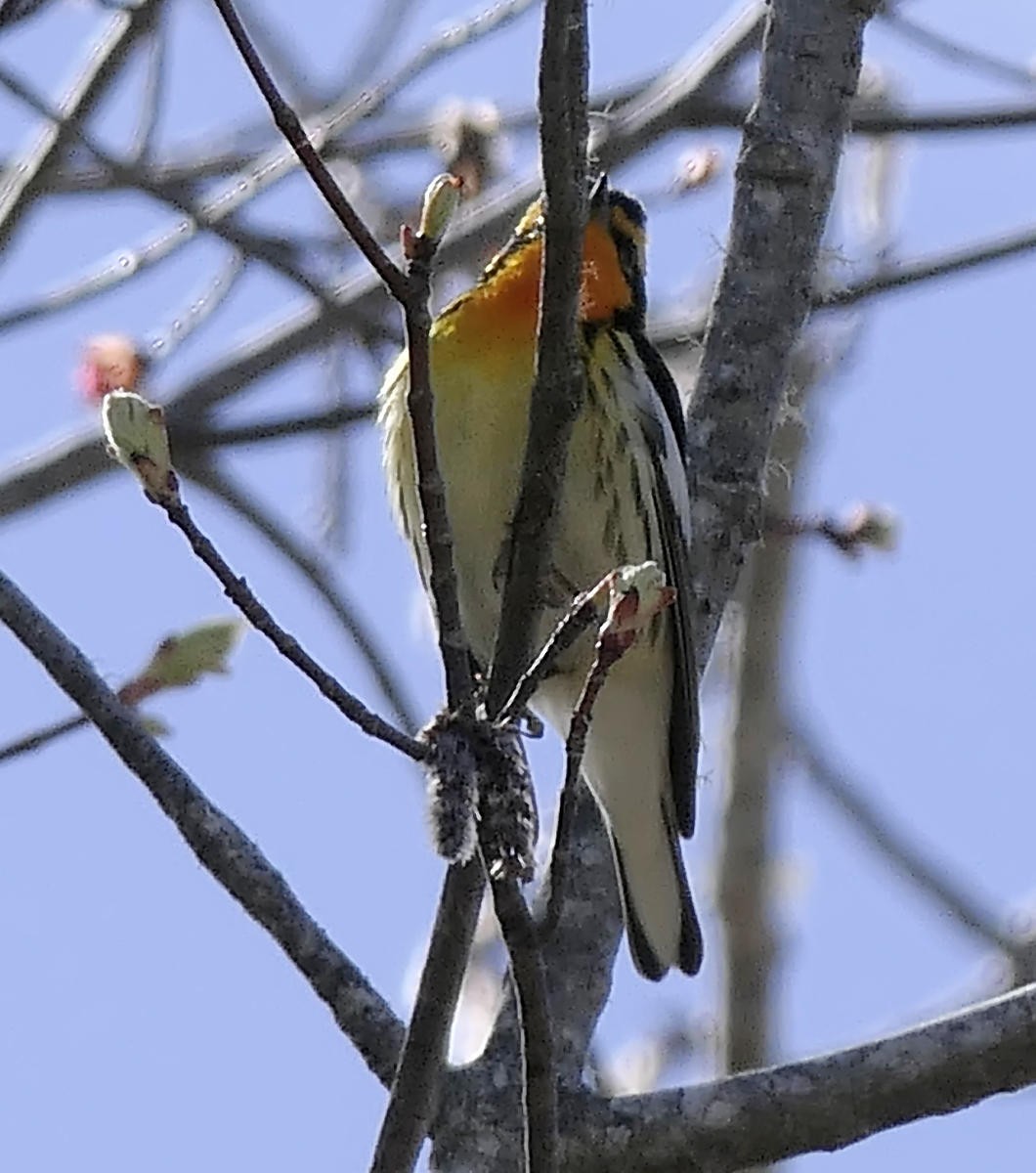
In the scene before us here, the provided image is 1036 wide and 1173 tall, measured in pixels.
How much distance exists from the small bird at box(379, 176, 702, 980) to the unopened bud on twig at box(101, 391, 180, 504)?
1478 millimetres

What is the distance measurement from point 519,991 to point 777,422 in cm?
166

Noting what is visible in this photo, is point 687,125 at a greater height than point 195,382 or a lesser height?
greater

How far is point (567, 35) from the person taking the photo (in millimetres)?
1971

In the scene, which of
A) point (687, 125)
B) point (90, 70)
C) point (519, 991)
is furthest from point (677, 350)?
point (519, 991)

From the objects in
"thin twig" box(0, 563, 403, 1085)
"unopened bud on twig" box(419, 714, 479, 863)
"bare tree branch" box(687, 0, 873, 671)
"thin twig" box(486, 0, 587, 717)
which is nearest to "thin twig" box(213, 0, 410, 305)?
"thin twig" box(486, 0, 587, 717)

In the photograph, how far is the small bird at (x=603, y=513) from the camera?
12.1 ft

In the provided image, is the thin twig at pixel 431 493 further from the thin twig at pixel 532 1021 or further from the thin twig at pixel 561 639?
the thin twig at pixel 532 1021

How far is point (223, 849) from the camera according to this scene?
2789 millimetres

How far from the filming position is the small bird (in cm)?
370

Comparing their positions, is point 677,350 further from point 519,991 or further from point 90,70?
point 519,991

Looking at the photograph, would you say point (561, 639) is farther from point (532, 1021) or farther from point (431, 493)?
point (532, 1021)

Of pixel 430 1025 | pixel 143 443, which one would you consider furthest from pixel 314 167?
pixel 430 1025

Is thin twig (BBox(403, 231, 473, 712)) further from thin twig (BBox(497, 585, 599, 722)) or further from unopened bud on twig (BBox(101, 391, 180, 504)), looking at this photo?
unopened bud on twig (BBox(101, 391, 180, 504))

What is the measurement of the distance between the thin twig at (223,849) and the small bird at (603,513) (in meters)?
0.85
